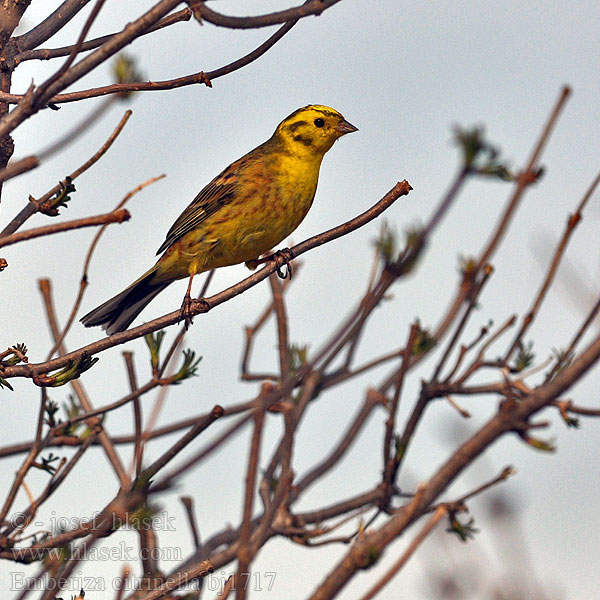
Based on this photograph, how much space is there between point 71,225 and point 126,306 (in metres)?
3.96

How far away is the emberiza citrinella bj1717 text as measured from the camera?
6.23 meters

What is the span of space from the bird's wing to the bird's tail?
0.32 meters

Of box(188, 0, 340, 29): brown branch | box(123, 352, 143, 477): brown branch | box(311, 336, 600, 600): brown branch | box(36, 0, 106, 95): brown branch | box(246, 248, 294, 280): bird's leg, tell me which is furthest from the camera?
box(246, 248, 294, 280): bird's leg

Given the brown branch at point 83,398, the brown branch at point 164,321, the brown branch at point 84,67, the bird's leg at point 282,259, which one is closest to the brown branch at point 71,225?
the brown branch at point 84,67

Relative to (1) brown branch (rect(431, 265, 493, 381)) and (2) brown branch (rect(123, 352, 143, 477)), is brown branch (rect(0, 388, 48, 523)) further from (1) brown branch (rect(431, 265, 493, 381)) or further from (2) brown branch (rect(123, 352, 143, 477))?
(1) brown branch (rect(431, 265, 493, 381))

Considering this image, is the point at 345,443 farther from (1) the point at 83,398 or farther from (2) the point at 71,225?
(2) the point at 71,225

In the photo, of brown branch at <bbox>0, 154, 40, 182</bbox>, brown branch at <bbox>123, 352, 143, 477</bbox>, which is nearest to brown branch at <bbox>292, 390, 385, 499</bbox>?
brown branch at <bbox>123, 352, 143, 477</bbox>

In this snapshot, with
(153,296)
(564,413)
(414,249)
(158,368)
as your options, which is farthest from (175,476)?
(153,296)

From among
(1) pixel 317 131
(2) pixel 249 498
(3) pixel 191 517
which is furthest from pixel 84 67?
(1) pixel 317 131

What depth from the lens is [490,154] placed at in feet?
12.1

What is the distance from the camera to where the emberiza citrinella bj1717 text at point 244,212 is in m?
6.23

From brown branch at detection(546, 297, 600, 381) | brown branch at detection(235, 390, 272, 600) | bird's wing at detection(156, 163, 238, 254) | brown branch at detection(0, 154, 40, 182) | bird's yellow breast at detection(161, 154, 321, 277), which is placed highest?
bird's wing at detection(156, 163, 238, 254)

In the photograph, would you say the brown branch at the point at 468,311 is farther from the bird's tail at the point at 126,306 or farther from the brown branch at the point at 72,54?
the bird's tail at the point at 126,306

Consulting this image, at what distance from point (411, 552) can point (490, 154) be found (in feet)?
6.45
